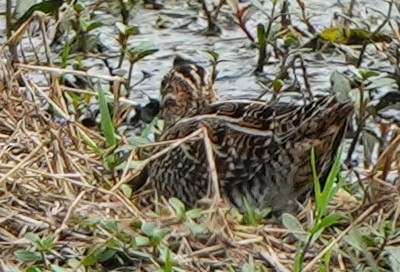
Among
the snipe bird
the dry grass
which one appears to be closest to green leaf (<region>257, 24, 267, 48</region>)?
the snipe bird

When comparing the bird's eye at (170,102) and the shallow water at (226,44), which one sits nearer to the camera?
the bird's eye at (170,102)

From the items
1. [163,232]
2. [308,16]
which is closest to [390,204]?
[163,232]

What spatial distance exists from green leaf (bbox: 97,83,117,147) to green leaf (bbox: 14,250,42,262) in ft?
2.90

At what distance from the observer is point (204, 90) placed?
6645 mm

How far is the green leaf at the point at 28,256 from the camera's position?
5242 millimetres

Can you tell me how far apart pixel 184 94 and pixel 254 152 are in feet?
3.43

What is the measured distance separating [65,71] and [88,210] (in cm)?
69

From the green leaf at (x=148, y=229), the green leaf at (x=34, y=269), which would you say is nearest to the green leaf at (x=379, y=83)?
the green leaf at (x=148, y=229)

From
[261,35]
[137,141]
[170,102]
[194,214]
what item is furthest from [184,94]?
[194,214]

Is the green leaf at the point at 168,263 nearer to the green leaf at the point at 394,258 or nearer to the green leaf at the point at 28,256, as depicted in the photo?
the green leaf at the point at 28,256

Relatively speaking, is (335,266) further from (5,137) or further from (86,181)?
(5,137)

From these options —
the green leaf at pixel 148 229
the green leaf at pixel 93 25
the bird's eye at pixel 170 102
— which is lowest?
the bird's eye at pixel 170 102

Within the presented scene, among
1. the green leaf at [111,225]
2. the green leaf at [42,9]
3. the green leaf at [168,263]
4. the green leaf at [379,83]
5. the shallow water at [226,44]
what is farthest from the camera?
the shallow water at [226,44]

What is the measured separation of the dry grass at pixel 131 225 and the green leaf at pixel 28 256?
0.06 ft
